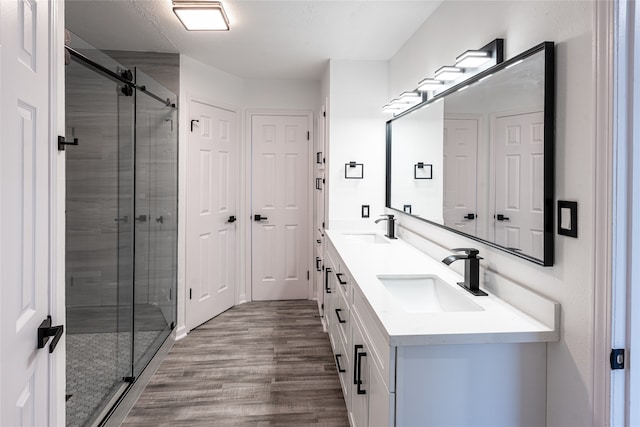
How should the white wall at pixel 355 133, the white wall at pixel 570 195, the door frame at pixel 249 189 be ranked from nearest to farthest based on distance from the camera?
the white wall at pixel 570 195
the white wall at pixel 355 133
the door frame at pixel 249 189

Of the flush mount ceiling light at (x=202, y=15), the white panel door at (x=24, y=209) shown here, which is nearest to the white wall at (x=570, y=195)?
the white panel door at (x=24, y=209)

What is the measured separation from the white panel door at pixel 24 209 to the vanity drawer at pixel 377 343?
100cm

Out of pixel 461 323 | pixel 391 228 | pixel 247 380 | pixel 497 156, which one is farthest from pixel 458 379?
pixel 391 228

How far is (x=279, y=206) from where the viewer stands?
14.5ft

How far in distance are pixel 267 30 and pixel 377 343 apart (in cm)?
234

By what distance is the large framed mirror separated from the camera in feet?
4.41

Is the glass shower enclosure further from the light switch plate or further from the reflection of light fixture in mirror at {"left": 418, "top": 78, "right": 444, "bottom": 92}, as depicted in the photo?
the light switch plate

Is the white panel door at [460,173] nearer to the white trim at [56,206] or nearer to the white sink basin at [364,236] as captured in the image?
the white sink basin at [364,236]

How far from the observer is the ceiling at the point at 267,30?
247 cm

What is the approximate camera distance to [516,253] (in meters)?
1.50

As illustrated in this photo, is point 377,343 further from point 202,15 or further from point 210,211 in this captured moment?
point 210,211

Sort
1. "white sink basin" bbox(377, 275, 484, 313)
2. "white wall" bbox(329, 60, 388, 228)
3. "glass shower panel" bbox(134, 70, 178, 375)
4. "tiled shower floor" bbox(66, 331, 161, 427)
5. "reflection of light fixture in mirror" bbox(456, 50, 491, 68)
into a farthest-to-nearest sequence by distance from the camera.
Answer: "white wall" bbox(329, 60, 388, 228)
"glass shower panel" bbox(134, 70, 178, 375)
"tiled shower floor" bbox(66, 331, 161, 427)
"white sink basin" bbox(377, 275, 484, 313)
"reflection of light fixture in mirror" bbox(456, 50, 491, 68)

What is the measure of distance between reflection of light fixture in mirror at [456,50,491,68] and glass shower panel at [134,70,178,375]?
6.93 feet

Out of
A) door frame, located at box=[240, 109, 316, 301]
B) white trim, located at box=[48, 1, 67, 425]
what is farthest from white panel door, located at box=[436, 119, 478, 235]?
door frame, located at box=[240, 109, 316, 301]
